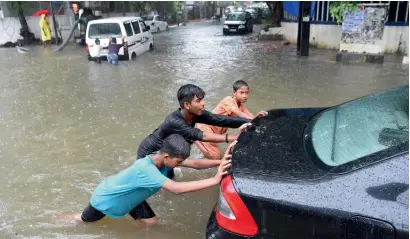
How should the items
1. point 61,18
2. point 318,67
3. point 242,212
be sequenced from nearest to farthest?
point 242,212, point 318,67, point 61,18

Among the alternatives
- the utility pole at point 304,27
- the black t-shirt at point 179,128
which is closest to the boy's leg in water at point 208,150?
the black t-shirt at point 179,128

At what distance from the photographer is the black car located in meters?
1.70

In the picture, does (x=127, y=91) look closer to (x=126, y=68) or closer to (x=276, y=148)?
(x=126, y=68)

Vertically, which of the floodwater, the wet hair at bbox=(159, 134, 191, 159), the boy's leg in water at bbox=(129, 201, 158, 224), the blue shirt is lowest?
the floodwater

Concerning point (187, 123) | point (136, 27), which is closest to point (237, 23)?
point (136, 27)

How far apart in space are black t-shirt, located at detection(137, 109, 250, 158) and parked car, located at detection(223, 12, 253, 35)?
803 inches

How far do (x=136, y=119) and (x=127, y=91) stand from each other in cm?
228

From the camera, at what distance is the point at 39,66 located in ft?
41.0

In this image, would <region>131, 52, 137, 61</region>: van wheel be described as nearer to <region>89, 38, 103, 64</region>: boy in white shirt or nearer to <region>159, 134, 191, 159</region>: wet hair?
<region>89, 38, 103, 64</region>: boy in white shirt

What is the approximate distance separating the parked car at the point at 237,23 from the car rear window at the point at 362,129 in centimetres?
2106

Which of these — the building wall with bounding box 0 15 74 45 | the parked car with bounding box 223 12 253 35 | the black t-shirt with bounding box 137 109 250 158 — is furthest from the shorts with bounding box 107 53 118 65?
the parked car with bounding box 223 12 253 35

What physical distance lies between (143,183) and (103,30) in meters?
10.9

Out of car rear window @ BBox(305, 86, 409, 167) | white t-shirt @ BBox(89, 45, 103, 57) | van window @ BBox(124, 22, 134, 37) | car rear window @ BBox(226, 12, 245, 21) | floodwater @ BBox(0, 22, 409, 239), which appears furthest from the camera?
car rear window @ BBox(226, 12, 245, 21)

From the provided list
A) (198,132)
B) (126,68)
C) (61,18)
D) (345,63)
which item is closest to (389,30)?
(345,63)
